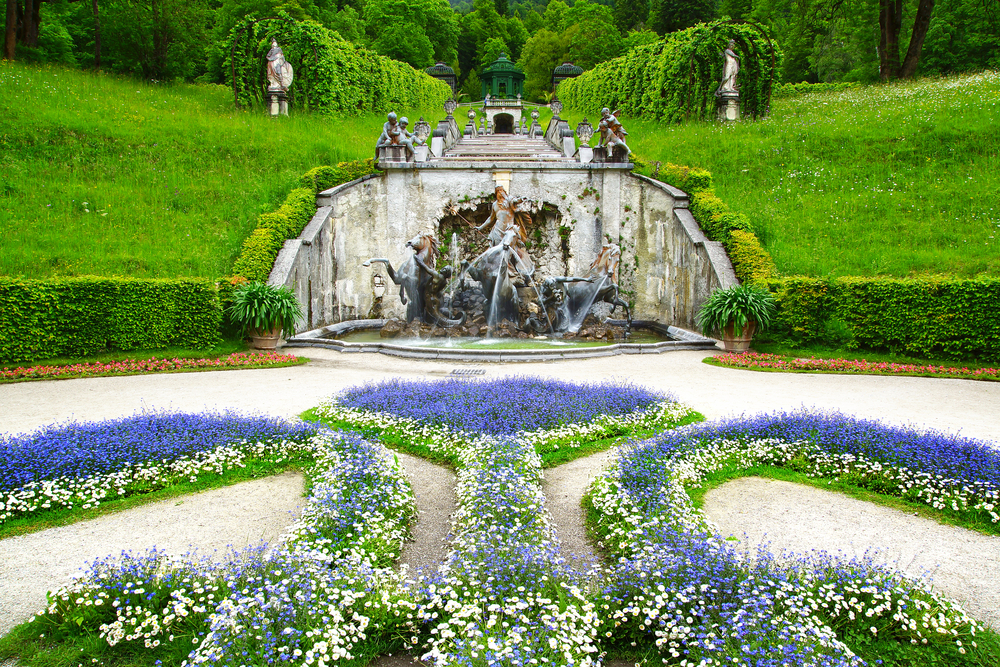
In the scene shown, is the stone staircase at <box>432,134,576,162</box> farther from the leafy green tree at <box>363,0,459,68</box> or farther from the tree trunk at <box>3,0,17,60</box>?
the leafy green tree at <box>363,0,459,68</box>

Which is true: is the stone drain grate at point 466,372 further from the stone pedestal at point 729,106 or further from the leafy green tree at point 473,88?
the leafy green tree at point 473,88

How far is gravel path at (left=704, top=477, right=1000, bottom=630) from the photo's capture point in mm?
3898

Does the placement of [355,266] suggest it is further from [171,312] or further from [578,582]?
[578,582]

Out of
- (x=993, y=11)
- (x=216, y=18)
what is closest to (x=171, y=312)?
(x=216, y=18)

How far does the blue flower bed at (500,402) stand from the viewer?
285 inches

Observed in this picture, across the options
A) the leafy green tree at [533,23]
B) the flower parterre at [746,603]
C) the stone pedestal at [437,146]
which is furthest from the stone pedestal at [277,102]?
the leafy green tree at [533,23]

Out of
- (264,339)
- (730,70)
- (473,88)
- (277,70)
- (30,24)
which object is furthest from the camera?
(473,88)

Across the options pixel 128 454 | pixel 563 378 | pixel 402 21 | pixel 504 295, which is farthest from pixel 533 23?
pixel 128 454

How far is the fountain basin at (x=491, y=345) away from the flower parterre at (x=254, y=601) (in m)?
8.42

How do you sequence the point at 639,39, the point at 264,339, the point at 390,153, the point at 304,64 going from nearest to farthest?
the point at 264,339 → the point at 390,153 → the point at 304,64 → the point at 639,39

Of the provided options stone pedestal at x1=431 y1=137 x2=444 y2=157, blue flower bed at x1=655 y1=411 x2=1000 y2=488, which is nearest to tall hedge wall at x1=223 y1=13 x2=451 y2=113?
stone pedestal at x1=431 y1=137 x2=444 y2=157

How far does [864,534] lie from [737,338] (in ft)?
28.7

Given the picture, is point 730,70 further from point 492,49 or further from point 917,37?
point 492,49

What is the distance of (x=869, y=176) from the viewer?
18.2 meters
